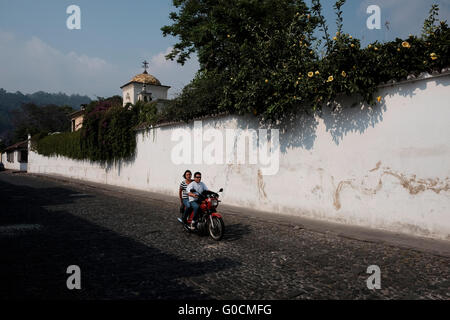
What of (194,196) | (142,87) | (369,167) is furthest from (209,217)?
(142,87)

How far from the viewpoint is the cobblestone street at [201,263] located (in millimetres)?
4188

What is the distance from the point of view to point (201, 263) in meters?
5.41

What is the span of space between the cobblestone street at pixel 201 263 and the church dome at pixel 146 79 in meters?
35.4

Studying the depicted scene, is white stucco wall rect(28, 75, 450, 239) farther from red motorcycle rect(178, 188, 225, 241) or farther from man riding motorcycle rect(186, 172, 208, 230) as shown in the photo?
man riding motorcycle rect(186, 172, 208, 230)

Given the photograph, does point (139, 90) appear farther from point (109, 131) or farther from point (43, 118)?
point (43, 118)

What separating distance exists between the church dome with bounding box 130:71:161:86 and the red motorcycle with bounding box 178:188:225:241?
36.9 m

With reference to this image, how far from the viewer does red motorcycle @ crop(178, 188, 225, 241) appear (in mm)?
7187

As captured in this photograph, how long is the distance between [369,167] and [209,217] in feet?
14.7

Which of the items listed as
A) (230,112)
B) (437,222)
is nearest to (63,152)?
(230,112)

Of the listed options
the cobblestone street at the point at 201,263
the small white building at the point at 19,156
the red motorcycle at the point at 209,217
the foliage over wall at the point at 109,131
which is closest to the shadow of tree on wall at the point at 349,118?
the cobblestone street at the point at 201,263

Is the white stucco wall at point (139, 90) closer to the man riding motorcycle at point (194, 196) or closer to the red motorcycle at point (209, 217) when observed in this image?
the man riding motorcycle at point (194, 196)

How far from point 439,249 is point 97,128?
22.8 m

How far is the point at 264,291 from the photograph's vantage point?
421cm
